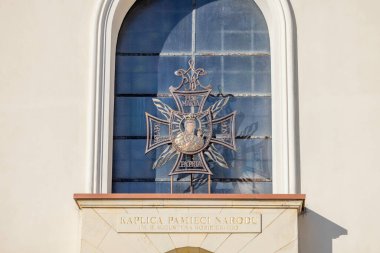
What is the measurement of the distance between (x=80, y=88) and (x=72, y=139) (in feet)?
2.74

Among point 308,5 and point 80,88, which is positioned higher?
point 308,5

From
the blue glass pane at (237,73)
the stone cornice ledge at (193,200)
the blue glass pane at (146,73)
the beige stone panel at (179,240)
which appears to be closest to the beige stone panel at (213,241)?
the beige stone panel at (179,240)

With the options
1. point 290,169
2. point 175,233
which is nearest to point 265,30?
point 290,169

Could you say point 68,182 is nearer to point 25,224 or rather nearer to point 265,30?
point 25,224

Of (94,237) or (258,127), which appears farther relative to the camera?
(258,127)

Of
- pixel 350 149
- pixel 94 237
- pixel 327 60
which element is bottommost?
pixel 94 237

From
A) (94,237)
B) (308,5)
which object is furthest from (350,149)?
(94,237)

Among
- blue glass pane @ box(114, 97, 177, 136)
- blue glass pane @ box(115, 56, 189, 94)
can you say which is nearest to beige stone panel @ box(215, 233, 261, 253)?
blue glass pane @ box(114, 97, 177, 136)

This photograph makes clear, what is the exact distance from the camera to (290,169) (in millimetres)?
21266

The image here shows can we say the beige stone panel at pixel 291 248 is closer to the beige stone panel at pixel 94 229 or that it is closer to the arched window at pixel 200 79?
the arched window at pixel 200 79

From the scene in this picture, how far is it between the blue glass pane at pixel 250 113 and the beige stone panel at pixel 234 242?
199cm

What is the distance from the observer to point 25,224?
21094 mm

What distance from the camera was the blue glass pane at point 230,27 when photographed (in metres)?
22.4

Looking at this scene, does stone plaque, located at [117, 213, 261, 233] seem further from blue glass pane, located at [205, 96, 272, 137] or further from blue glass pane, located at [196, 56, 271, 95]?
blue glass pane, located at [196, 56, 271, 95]
